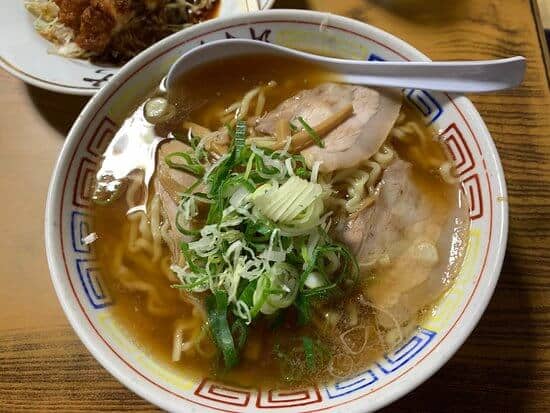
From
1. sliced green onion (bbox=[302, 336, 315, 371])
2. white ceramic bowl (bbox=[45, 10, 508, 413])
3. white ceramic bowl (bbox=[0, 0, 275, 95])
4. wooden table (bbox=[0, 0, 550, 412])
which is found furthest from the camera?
→ white ceramic bowl (bbox=[0, 0, 275, 95])

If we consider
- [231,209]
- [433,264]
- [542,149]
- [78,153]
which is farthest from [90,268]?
[542,149]

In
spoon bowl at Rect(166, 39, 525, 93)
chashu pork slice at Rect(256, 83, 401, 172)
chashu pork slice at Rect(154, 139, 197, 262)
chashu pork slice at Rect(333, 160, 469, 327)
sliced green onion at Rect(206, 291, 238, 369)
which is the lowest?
sliced green onion at Rect(206, 291, 238, 369)

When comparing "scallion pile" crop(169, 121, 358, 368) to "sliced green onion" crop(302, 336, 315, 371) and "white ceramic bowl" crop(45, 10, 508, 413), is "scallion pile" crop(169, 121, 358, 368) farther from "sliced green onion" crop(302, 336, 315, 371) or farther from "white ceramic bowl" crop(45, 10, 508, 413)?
"white ceramic bowl" crop(45, 10, 508, 413)

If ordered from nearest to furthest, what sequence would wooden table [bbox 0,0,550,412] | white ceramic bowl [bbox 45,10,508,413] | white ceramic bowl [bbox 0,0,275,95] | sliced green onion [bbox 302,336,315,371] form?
1. white ceramic bowl [bbox 45,10,508,413]
2. sliced green onion [bbox 302,336,315,371]
3. wooden table [bbox 0,0,550,412]
4. white ceramic bowl [bbox 0,0,275,95]

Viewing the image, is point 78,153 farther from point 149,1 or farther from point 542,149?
point 542,149

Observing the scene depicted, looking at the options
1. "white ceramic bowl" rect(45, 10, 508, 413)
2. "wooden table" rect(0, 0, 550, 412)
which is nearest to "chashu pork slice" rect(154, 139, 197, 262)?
"white ceramic bowl" rect(45, 10, 508, 413)

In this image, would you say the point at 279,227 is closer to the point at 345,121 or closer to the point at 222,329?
the point at 222,329

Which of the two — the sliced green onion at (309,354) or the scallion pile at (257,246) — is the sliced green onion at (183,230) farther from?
the sliced green onion at (309,354)

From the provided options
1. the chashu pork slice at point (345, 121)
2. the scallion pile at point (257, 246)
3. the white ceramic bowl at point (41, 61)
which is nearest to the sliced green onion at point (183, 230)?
the scallion pile at point (257, 246)
